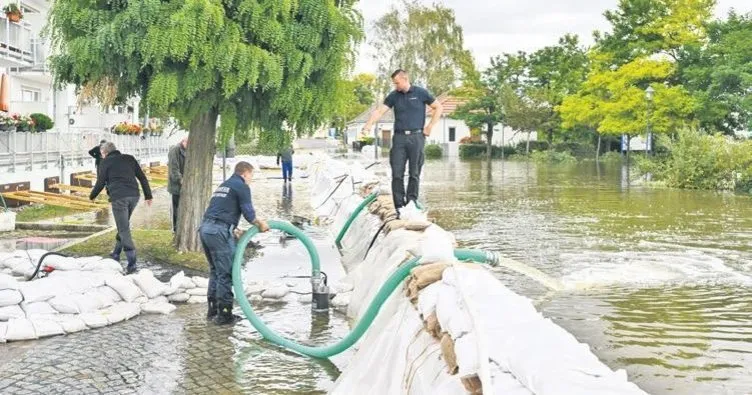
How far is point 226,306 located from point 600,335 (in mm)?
3595

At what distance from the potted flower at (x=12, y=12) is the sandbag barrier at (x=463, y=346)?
917 inches

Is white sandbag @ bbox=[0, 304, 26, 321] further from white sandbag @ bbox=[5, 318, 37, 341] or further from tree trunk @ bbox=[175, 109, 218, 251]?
tree trunk @ bbox=[175, 109, 218, 251]

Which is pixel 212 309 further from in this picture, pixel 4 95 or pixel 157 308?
pixel 4 95

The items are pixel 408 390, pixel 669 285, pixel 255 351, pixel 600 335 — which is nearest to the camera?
pixel 408 390

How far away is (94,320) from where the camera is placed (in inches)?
327

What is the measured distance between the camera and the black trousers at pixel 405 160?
34.7ft

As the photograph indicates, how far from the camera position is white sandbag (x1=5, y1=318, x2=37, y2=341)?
7746mm

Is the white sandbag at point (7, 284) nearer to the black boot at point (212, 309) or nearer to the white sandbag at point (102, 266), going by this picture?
the white sandbag at point (102, 266)

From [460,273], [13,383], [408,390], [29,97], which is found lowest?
[13,383]

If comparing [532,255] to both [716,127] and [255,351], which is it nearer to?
[255,351]

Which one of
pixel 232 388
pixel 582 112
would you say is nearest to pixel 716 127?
pixel 582 112

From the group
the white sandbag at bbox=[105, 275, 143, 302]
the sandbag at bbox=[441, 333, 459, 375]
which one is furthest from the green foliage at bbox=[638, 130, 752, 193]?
the sandbag at bbox=[441, 333, 459, 375]

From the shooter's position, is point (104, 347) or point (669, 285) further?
point (669, 285)

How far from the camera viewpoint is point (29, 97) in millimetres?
34688
